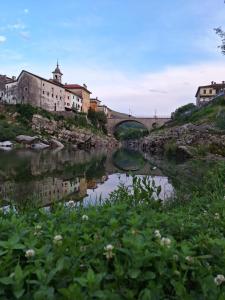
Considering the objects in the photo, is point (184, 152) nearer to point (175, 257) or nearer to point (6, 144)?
point (6, 144)

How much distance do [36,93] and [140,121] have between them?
42129 millimetres

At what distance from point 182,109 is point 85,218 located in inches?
3889

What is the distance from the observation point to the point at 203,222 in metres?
4.41

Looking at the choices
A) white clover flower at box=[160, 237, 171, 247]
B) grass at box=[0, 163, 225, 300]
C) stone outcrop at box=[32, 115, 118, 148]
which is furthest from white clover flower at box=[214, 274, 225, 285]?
stone outcrop at box=[32, 115, 118, 148]

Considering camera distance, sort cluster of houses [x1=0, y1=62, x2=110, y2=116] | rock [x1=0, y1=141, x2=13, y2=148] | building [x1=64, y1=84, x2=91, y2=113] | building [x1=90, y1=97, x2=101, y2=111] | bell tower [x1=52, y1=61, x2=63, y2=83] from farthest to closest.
→ building [x1=90, y1=97, x2=101, y2=111]
bell tower [x1=52, y1=61, x2=63, y2=83]
building [x1=64, y1=84, x2=91, y2=113]
cluster of houses [x1=0, y1=62, x2=110, y2=116]
rock [x1=0, y1=141, x2=13, y2=148]

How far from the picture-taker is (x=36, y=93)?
96125 millimetres

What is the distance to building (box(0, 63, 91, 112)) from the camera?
95750 mm

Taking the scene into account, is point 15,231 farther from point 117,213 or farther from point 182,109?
point 182,109

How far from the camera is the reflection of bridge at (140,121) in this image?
396 ft

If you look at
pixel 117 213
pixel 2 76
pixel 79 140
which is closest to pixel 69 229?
pixel 117 213

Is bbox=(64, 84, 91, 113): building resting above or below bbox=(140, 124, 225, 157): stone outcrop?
above

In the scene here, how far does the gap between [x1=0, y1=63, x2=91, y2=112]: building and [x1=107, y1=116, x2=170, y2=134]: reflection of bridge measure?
55.5ft

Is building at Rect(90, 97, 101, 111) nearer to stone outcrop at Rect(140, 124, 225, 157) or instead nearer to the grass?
stone outcrop at Rect(140, 124, 225, 157)

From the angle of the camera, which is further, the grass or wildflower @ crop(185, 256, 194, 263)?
wildflower @ crop(185, 256, 194, 263)
